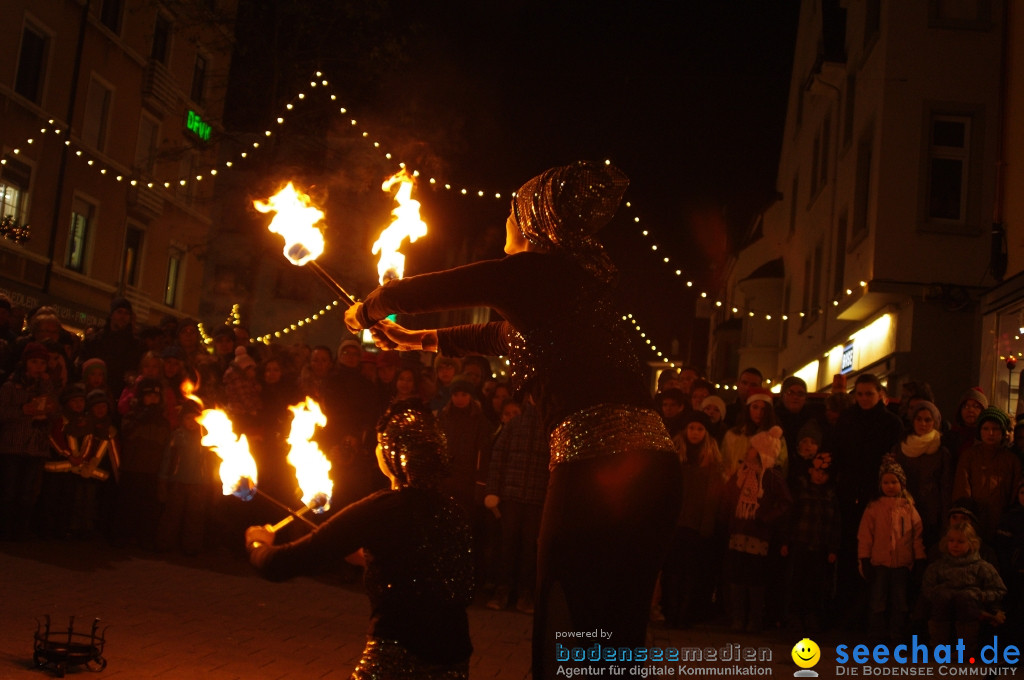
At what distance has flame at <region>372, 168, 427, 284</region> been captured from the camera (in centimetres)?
408

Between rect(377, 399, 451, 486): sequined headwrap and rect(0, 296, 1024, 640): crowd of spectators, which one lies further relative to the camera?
rect(0, 296, 1024, 640): crowd of spectators

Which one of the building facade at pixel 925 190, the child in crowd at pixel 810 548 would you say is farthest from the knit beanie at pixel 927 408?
the building facade at pixel 925 190

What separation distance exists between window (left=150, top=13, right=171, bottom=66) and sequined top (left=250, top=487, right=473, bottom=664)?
26816mm

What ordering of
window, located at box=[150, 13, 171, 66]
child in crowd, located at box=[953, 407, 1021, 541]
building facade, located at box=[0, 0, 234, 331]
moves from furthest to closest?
window, located at box=[150, 13, 171, 66]
building facade, located at box=[0, 0, 234, 331]
child in crowd, located at box=[953, 407, 1021, 541]

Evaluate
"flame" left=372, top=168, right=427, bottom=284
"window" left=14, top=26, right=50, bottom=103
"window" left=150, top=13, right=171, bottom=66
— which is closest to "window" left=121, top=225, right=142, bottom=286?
"window" left=150, top=13, right=171, bottom=66

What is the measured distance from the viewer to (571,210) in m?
3.15

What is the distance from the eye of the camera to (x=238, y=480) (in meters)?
3.73

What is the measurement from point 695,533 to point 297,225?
20.2ft

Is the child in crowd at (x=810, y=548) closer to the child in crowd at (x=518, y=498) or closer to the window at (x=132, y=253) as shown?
the child in crowd at (x=518, y=498)

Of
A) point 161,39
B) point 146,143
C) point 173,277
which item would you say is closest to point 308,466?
point 146,143

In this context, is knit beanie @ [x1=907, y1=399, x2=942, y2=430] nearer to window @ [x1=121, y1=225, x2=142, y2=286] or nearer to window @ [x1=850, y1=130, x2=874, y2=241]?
window @ [x1=850, y1=130, x2=874, y2=241]

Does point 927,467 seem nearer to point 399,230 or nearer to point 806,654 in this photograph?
point 806,654

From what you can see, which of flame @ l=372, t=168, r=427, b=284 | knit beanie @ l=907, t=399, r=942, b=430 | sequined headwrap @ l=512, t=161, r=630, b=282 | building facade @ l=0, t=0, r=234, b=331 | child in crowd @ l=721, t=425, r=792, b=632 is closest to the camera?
sequined headwrap @ l=512, t=161, r=630, b=282

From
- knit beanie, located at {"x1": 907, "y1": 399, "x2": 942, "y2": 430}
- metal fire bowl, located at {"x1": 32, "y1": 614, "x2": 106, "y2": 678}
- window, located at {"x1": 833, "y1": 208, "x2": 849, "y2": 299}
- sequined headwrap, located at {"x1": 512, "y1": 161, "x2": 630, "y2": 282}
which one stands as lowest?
metal fire bowl, located at {"x1": 32, "y1": 614, "x2": 106, "y2": 678}
